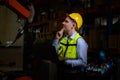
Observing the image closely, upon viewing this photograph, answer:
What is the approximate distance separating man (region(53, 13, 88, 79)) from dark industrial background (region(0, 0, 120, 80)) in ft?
0.77

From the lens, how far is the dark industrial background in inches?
88.8

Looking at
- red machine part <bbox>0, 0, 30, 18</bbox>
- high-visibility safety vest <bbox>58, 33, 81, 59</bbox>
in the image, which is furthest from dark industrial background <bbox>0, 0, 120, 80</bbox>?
high-visibility safety vest <bbox>58, 33, 81, 59</bbox>

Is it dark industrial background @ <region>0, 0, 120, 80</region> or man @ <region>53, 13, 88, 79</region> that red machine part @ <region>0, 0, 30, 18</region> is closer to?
dark industrial background @ <region>0, 0, 120, 80</region>

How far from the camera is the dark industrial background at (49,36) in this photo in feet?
7.40

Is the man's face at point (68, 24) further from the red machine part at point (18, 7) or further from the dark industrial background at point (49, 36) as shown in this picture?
the red machine part at point (18, 7)

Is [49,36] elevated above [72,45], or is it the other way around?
[49,36]

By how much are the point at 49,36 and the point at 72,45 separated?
4131 mm

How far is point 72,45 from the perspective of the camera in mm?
3088

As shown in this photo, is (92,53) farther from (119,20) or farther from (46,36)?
(46,36)

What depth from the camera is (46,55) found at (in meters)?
2.19

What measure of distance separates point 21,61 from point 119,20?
257 cm

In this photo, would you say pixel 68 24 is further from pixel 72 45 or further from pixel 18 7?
pixel 18 7

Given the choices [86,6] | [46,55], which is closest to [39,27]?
[86,6]

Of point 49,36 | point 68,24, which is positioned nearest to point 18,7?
point 68,24
